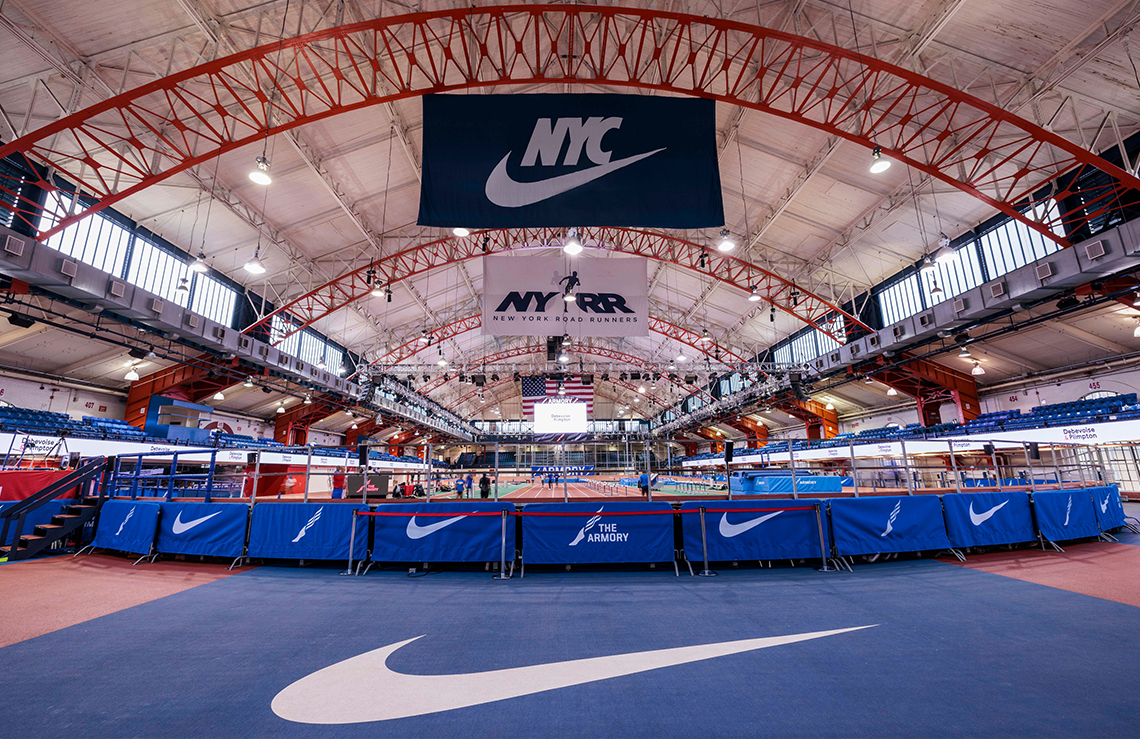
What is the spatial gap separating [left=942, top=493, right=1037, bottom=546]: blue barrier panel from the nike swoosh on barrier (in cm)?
555

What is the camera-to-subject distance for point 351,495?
30.0ft

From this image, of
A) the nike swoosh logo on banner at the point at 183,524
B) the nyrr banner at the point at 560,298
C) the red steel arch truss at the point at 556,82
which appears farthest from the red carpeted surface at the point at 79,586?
the red steel arch truss at the point at 556,82

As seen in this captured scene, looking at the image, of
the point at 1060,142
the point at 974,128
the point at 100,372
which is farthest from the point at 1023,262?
the point at 100,372

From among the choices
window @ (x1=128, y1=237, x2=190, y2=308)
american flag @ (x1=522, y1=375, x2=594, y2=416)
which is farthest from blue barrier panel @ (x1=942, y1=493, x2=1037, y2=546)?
window @ (x1=128, y1=237, x2=190, y2=308)

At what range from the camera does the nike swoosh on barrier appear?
260cm

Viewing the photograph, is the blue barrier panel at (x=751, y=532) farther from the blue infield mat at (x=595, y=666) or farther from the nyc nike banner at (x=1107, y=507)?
the nyc nike banner at (x=1107, y=507)

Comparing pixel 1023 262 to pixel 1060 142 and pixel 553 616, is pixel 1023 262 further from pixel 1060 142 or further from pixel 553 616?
pixel 553 616

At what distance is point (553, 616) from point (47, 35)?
48.9 ft

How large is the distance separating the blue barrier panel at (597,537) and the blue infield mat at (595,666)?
46.5 inches

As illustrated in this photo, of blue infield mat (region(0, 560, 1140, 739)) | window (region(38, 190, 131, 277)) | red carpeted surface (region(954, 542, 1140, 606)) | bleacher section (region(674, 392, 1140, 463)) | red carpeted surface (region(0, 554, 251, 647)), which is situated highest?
window (region(38, 190, 131, 277))

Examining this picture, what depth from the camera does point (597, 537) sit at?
641 centimetres

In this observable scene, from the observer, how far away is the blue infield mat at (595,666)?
2.46m

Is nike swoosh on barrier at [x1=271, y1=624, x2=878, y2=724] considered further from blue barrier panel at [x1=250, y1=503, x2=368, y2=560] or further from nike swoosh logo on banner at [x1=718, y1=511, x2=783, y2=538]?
blue barrier panel at [x1=250, y1=503, x2=368, y2=560]

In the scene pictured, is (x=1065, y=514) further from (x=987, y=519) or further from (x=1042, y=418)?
(x=1042, y=418)
